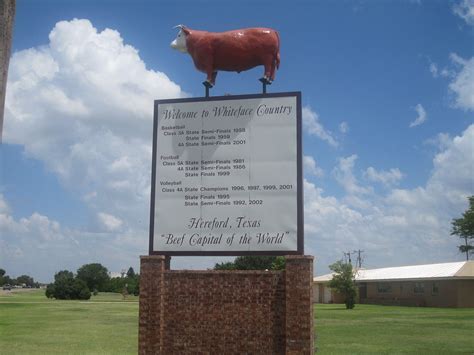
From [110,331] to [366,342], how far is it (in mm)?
11202

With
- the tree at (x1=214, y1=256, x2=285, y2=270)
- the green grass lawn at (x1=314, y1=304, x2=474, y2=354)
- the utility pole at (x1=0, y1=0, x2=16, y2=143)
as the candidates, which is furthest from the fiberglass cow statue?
the tree at (x1=214, y1=256, x2=285, y2=270)

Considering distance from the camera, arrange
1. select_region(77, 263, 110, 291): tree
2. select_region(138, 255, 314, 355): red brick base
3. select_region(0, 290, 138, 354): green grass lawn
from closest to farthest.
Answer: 1. select_region(138, 255, 314, 355): red brick base
2. select_region(0, 290, 138, 354): green grass lawn
3. select_region(77, 263, 110, 291): tree

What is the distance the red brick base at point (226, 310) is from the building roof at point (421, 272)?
43712mm

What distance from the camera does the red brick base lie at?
10445mm

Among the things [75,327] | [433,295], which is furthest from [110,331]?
[433,295]

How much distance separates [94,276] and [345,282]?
71418 millimetres

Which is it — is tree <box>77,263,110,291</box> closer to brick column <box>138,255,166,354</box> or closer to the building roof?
the building roof

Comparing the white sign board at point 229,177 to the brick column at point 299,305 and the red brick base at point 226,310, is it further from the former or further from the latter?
the red brick base at point 226,310

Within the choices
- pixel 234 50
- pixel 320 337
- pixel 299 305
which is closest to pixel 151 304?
pixel 299 305

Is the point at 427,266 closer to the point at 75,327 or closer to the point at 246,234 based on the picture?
the point at 75,327

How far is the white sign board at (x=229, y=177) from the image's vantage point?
11.0 metres

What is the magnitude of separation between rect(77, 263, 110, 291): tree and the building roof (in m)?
54.8

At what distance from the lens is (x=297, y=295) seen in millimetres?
10469

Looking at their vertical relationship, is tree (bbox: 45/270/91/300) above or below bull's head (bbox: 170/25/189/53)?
below
